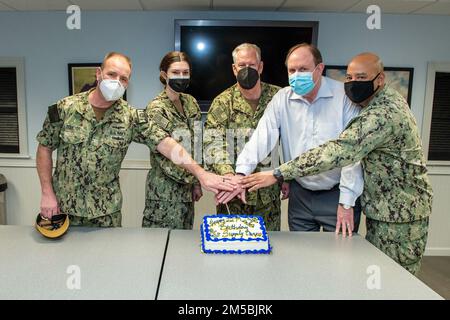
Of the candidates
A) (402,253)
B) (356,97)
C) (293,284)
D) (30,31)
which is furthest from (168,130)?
(30,31)

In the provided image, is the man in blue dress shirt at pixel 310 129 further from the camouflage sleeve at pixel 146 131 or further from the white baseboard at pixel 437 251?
the white baseboard at pixel 437 251

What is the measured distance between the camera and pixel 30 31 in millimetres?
3600

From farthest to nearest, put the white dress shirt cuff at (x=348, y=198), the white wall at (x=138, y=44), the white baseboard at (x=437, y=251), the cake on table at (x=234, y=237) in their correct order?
the white baseboard at (x=437, y=251), the white wall at (x=138, y=44), the white dress shirt cuff at (x=348, y=198), the cake on table at (x=234, y=237)

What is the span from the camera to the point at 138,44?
11.8ft

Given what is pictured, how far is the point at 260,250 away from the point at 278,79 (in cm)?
230

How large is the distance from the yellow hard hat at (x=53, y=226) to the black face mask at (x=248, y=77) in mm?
1197

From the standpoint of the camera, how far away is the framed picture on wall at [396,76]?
11.9 ft

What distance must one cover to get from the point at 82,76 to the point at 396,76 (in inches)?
121

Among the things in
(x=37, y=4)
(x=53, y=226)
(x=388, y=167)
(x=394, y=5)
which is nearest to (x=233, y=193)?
(x=388, y=167)

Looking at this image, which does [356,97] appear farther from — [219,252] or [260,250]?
[219,252]

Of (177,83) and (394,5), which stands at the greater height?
(394,5)

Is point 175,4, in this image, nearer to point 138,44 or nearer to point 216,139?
point 138,44

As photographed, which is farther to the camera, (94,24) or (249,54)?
(94,24)

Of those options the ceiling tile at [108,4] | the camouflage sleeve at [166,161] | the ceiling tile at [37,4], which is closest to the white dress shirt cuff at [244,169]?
the camouflage sleeve at [166,161]
